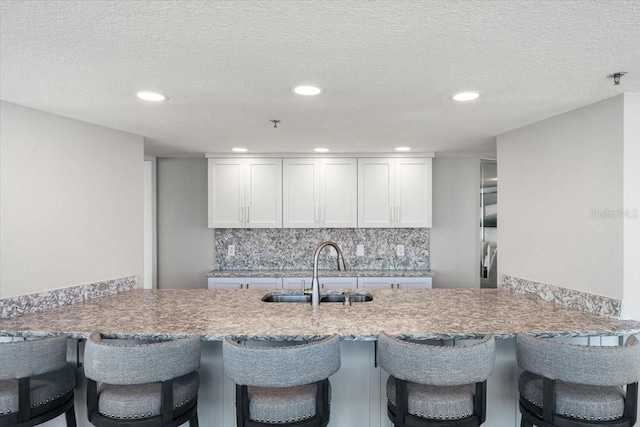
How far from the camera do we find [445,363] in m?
1.66

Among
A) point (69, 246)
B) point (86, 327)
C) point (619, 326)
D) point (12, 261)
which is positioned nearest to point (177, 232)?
point (69, 246)

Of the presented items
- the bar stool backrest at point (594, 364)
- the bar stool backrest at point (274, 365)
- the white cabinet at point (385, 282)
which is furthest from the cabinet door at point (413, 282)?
the bar stool backrest at point (274, 365)

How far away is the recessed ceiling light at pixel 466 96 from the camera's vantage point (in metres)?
2.24

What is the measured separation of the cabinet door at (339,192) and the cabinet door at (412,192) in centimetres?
49

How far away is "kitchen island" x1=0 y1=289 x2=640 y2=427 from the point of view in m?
2.03

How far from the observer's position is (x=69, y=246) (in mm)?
2844

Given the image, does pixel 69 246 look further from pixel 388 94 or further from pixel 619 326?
pixel 619 326

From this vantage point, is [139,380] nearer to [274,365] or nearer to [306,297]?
[274,365]

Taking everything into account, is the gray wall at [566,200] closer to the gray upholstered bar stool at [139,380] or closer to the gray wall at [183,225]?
the gray upholstered bar stool at [139,380]

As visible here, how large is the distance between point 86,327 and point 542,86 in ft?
8.92

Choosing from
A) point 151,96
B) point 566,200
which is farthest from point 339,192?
point 151,96

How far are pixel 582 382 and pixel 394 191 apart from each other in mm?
3114

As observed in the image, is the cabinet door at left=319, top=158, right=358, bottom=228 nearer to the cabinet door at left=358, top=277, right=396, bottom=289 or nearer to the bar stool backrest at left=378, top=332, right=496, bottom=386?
the cabinet door at left=358, top=277, right=396, bottom=289

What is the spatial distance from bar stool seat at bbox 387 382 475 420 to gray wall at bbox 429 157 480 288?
3191mm
